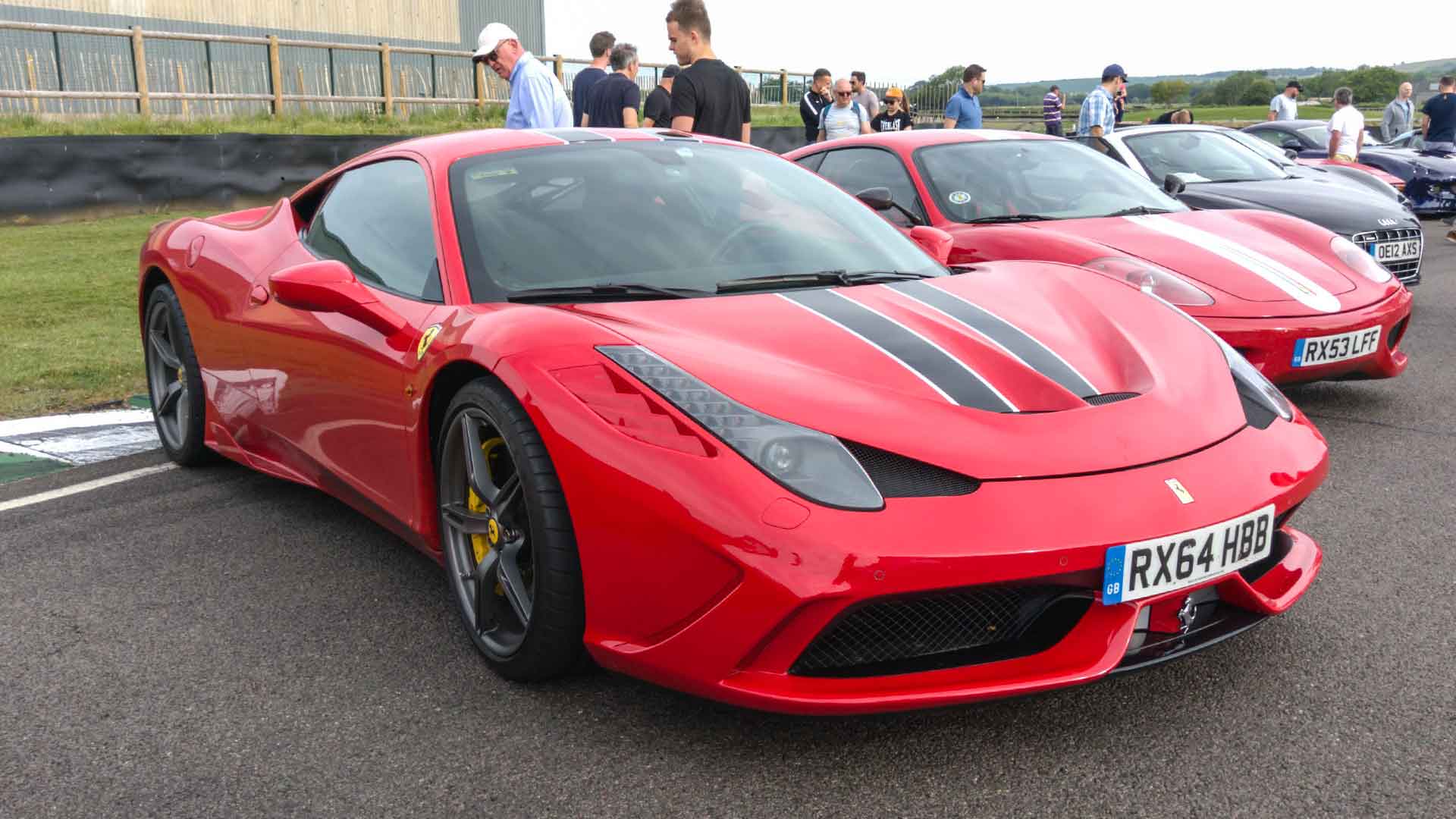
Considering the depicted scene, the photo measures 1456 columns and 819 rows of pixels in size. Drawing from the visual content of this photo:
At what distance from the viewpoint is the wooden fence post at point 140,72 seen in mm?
17328

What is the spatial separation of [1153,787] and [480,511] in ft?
4.77

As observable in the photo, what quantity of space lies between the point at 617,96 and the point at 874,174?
2.64 meters

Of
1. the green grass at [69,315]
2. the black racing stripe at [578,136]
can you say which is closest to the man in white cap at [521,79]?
the green grass at [69,315]

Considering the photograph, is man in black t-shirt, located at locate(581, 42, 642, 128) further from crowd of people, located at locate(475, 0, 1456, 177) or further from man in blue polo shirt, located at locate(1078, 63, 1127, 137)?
man in blue polo shirt, located at locate(1078, 63, 1127, 137)

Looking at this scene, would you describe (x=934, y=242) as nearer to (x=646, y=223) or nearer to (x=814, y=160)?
(x=646, y=223)

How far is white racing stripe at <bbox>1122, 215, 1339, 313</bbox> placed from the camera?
481cm

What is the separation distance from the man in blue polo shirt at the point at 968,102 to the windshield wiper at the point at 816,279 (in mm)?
7995

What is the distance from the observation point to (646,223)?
3184 millimetres

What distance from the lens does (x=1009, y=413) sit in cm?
244

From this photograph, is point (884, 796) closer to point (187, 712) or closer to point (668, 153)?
point (187, 712)

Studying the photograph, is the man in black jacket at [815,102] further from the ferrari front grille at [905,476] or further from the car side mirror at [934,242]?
the ferrari front grille at [905,476]

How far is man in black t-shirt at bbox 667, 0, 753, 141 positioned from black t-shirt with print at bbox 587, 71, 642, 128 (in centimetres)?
72

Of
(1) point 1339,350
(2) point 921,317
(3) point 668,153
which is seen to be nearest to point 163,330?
(3) point 668,153

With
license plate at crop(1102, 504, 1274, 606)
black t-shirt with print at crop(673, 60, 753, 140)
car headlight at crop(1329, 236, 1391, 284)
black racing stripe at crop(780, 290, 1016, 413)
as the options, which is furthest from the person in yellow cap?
license plate at crop(1102, 504, 1274, 606)
